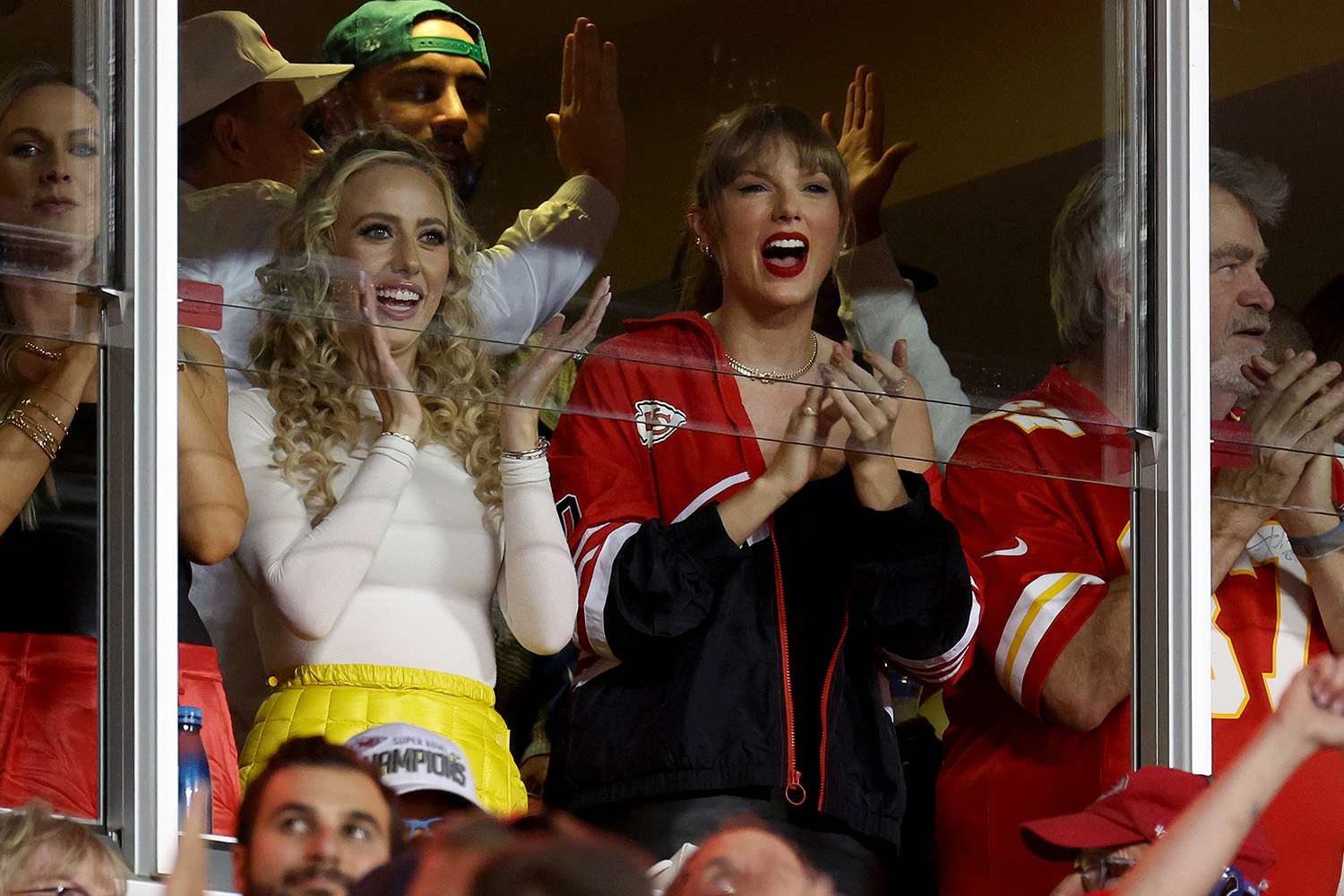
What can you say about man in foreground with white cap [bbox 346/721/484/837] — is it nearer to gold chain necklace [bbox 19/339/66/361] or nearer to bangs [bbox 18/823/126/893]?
bangs [bbox 18/823/126/893]

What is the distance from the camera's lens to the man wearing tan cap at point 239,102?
2875 millimetres

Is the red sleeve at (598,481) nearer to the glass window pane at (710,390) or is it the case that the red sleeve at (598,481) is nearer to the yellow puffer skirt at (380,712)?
the glass window pane at (710,390)

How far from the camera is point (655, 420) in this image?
125 inches

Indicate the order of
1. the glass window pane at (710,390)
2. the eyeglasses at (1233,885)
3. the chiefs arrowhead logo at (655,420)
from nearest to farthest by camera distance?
the eyeglasses at (1233,885)
the glass window pane at (710,390)
the chiefs arrowhead logo at (655,420)

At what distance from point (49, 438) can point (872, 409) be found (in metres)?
1.14

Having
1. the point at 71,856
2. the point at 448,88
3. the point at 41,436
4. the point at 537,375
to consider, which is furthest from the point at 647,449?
the point at 71,856

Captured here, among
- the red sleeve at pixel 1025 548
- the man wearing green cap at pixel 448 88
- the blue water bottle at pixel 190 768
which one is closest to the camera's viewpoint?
the blue water bottle at pixel 190 768

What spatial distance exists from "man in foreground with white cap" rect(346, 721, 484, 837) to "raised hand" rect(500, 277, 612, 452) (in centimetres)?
43

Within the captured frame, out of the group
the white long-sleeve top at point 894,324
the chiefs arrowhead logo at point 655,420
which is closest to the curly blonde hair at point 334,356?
the chiefs arrowhead logo at point 655,420

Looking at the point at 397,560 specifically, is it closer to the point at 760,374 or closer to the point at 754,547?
the point at 754,547

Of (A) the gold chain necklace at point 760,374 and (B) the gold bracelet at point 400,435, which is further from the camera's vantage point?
(A) the gold chain necklace at point 760,374

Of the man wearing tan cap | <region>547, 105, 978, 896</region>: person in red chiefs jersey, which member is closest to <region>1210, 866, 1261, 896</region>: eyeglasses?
<region>547, 105, 978, 896</region>: person in red chiefs jersey

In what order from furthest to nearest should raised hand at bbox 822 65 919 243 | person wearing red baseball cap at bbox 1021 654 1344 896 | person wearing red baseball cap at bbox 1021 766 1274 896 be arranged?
1. raised hand at bbox 822 65 919 243
2. person wearing red baseball cap at bbox 1021 766 1274 896
3. person wearing red baseball cap at bbox 1021 654 1344 896

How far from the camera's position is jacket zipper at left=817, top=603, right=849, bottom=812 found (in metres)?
2.99
